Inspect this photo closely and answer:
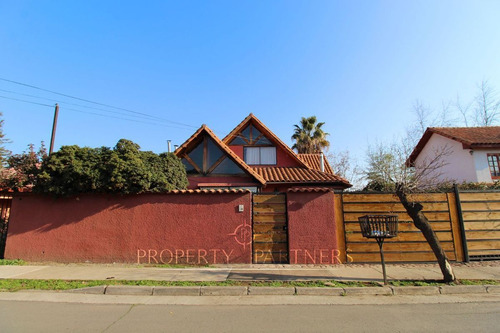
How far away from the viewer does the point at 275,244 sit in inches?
333

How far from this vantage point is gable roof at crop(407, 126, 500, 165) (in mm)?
17812

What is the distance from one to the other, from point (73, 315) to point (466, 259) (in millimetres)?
10548

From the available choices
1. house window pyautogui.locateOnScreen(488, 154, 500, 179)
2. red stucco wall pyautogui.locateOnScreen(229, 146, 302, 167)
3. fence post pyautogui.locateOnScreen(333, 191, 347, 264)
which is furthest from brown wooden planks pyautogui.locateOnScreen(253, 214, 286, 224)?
house window pyautogui.locateOnScreen(488, 154, 500, 179)

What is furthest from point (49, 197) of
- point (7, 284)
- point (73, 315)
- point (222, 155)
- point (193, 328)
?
point (193, 328)

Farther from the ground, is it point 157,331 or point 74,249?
point 74,249

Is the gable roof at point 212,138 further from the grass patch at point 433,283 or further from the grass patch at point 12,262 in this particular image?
the grass patch at point 433,283

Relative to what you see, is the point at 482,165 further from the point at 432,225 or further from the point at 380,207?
the point at 380,207

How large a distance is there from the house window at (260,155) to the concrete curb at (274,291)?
10707 mm

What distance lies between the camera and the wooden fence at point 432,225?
8336 millimetres

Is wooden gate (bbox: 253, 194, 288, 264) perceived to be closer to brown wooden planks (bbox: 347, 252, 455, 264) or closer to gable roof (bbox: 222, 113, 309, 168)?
brown wooden planks (bbox: 347, 252, 455, 264)

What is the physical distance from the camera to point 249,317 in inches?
176

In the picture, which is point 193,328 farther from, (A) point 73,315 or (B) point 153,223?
(B) point 153,223

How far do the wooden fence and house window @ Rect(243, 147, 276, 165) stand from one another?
7846mm

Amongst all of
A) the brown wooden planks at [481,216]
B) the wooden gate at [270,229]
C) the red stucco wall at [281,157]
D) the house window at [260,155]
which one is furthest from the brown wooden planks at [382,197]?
the house window at [260,155]
